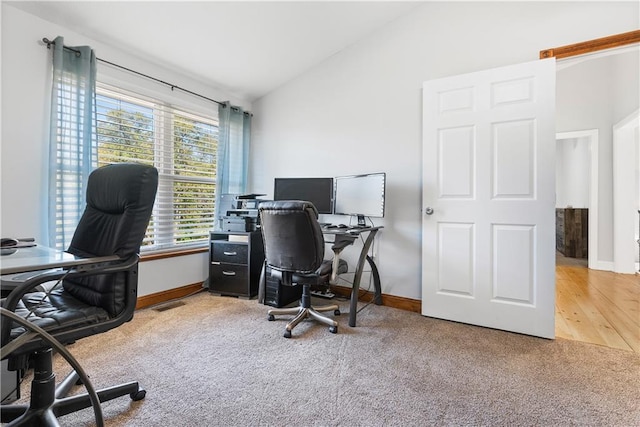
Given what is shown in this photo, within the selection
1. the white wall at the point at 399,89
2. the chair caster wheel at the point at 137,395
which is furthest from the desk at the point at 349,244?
the chair caster wheel at the point at 137,395

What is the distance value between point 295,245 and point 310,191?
99 centimetres

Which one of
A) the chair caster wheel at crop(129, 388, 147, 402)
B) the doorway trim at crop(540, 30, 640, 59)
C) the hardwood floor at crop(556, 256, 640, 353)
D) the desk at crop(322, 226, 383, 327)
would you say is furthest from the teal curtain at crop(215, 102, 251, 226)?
the hardwood floor at crop(556, 256, 640, 353)

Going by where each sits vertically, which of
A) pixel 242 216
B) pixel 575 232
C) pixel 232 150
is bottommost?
pixel 575 232

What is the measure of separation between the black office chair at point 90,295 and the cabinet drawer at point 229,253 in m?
1.57

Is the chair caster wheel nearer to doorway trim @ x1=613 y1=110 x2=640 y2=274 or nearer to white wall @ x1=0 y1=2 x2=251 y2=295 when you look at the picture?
white wall @ x1=0 y1=2 x2=251 y2=295

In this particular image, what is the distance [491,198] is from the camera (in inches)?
91.2

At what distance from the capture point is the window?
8.45 ft

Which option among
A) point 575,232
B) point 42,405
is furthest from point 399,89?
point 575,232

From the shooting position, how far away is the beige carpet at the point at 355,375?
4.38ft

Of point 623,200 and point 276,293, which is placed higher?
point 623,200

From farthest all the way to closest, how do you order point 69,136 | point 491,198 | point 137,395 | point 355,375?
point 491,198 → point 69,136 → point 355,375 → point 137,395

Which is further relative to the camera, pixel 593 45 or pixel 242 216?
pixel 242 216

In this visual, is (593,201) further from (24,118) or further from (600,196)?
(24,118)

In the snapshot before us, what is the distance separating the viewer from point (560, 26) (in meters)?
2.21
